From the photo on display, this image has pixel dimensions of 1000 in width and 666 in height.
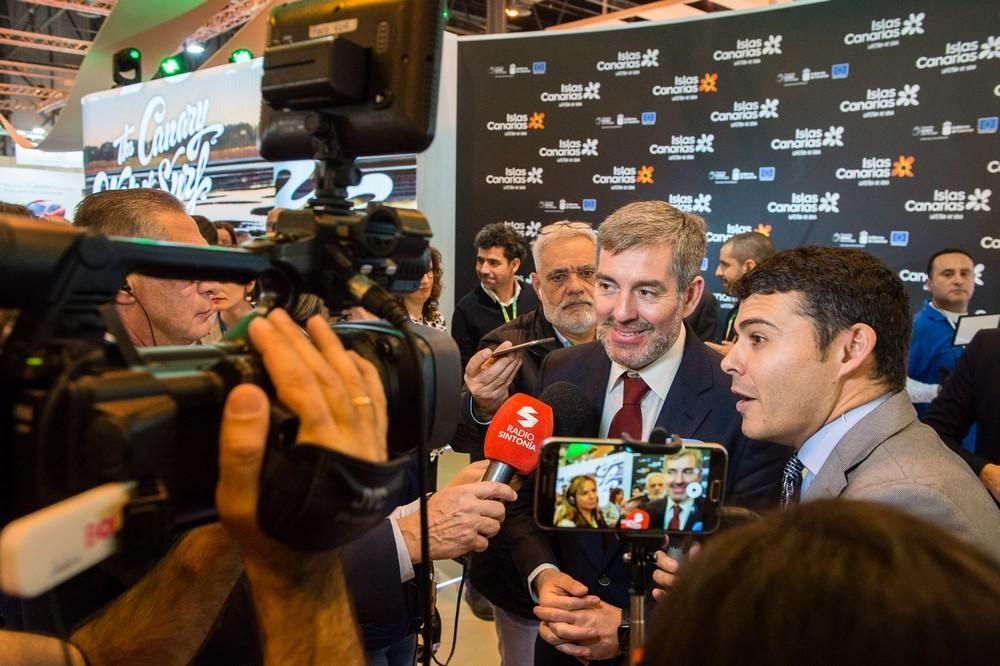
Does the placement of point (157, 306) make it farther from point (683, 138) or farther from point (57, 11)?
point (57, 11)

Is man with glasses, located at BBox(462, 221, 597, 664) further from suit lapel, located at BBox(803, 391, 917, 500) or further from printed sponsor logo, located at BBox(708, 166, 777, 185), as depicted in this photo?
printed sponsor logo, located at BBox(708, 166, 777, 185)

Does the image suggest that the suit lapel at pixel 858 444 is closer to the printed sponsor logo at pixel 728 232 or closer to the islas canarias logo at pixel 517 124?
the printed sponsor logo at pixel 728 232

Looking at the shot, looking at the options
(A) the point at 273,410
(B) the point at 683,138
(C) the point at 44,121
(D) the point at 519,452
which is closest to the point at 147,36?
(B) the point at 683,138

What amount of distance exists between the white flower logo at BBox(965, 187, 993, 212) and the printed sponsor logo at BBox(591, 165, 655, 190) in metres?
1.91

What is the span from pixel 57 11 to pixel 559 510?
14353mm

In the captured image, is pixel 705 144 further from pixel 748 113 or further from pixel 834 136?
pixel 834 136

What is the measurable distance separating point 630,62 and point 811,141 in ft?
4.48

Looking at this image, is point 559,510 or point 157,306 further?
point 157,306

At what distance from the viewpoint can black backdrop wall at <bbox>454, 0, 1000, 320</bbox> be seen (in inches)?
169

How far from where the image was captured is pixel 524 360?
2.35 metres

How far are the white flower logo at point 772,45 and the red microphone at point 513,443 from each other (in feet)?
14.1

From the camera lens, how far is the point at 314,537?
0.62 m

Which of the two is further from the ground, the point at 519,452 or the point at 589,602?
the point at 519,452

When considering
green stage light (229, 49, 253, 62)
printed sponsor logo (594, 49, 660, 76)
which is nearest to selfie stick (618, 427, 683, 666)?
printed sponsor logo (594, 49, 660, 76)
